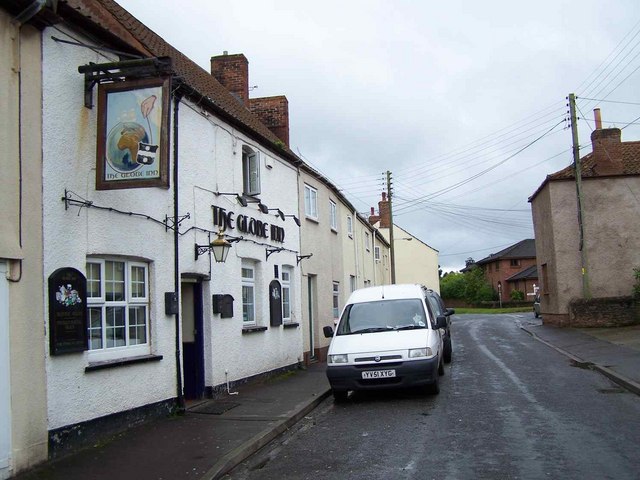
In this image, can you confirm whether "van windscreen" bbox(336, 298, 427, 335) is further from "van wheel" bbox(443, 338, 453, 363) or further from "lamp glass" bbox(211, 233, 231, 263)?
"van wheel" bbox(443, 338, 453, 363)

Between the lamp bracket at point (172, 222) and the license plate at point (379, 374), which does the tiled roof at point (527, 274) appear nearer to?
the license plate at point (379, 374)

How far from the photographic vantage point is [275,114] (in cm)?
1983

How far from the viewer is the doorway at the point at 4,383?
6.21m

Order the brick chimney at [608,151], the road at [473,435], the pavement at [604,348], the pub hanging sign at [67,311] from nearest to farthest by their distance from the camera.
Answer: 1. the road at [473,435]
2. the pub hanging sign at [67,311]
3. the pavement at [604,348]
4. the brick chimney at [608,151]

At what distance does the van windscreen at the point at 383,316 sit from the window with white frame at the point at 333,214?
29.2ft

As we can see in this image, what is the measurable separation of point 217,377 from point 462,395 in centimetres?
442

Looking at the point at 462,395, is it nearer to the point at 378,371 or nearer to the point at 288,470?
the point at 378,371

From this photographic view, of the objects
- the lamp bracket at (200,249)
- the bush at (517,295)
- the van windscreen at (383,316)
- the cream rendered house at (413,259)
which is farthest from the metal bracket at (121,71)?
the bush at (517,295)

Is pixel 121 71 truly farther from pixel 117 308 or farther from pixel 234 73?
pixel 234 73

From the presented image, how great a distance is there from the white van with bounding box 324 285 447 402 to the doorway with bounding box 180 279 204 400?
2.34 m

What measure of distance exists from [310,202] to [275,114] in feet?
10.7

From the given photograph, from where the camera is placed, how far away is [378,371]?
34.7ft

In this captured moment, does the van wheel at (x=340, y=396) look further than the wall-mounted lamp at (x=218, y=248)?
Yes

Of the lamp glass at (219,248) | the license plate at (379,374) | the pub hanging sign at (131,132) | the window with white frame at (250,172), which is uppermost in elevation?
the window with white frame at (250,172)
